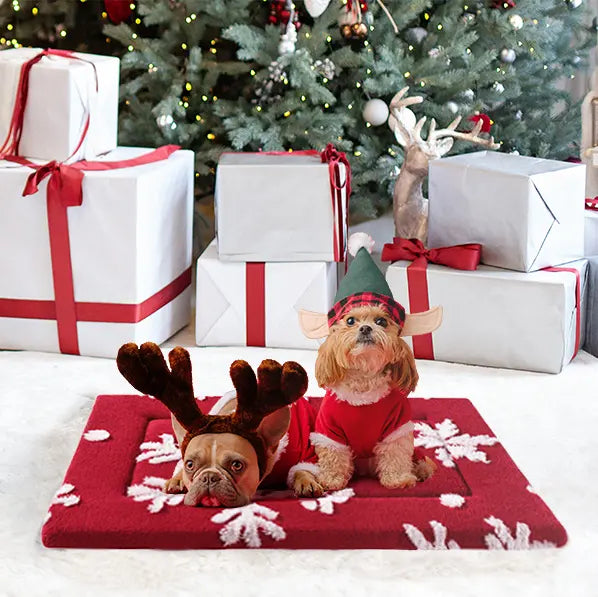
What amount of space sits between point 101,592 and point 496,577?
2.20 feet

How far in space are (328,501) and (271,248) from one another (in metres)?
1.22

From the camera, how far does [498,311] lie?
283cm

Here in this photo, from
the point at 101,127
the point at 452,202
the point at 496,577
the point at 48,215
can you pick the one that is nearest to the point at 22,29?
the point at 101,127

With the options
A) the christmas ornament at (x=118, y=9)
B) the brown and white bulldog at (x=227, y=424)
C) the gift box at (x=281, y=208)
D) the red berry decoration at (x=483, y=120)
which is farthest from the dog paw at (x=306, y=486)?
the christmas ornament at (x=118, y=9)

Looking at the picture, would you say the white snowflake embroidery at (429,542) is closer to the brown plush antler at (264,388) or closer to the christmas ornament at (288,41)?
the brown plush antler at (264,388)

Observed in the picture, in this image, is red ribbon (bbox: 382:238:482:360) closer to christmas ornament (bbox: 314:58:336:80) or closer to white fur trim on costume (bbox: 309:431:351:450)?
christmas ornament (bbox: 314:58:336:80)

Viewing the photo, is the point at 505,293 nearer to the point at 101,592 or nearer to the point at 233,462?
the point at 233,462

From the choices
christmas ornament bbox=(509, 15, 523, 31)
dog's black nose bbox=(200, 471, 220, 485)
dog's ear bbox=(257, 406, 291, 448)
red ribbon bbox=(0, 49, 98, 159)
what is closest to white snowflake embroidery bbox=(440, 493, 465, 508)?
dog's ear bbox=(257, 406, 291, 448)

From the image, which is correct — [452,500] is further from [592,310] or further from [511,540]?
[592,310]

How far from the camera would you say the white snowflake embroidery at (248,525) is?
5.92ft

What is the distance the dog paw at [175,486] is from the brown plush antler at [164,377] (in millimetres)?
123

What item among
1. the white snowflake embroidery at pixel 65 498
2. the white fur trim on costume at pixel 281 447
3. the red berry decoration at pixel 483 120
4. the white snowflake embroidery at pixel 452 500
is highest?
the red berry decoration at pixel 483 120

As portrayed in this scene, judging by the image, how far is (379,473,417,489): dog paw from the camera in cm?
199

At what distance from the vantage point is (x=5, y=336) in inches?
118
